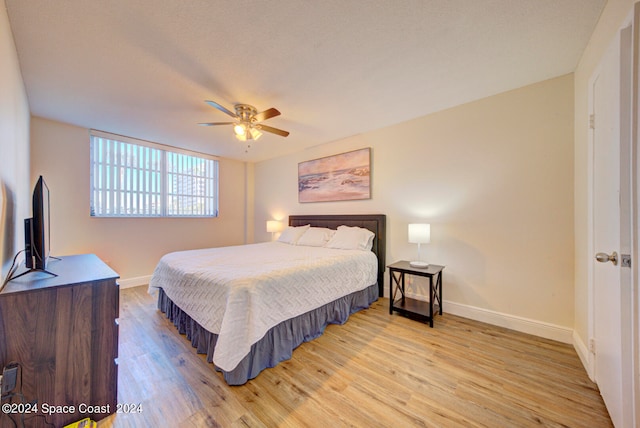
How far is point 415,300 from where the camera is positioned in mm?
2936

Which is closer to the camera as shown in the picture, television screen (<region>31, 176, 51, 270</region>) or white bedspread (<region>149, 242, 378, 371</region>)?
television screen (<region>31, 176, 51, 270</region>)

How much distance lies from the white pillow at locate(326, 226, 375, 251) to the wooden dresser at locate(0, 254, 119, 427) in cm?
243

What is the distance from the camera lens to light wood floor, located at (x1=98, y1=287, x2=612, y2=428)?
132cm

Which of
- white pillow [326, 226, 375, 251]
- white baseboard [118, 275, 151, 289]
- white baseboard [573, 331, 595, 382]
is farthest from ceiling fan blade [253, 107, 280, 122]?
white baseboard [118, 275, 151, 289]

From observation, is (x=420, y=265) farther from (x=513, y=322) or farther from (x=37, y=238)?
(x=37, y=238)

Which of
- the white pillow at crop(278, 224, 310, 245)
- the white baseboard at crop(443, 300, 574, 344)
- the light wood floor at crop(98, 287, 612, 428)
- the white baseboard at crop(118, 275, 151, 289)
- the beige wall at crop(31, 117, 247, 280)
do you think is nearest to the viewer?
the light wood floor at crop(98, 287, 612, 428)

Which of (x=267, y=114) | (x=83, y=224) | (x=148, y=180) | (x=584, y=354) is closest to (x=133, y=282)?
(x=83, y=224)

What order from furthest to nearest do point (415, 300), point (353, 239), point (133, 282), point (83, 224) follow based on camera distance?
1. point (133, 282)
2. point (83, 224)
3. point (353, 239)
4. point (415, 300)

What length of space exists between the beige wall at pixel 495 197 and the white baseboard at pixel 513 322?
0.8 inches

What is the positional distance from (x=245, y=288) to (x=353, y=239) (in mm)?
1879

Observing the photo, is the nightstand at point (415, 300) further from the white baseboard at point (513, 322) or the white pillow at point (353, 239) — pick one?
the white pillow at point (353, 239)

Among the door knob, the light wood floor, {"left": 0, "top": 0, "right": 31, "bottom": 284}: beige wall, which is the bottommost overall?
the light wood floor

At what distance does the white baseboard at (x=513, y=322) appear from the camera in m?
2.10

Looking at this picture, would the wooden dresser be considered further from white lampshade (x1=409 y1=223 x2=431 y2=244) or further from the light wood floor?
white lampshade (x1=409 y1=223 x2=431 y2=244)
